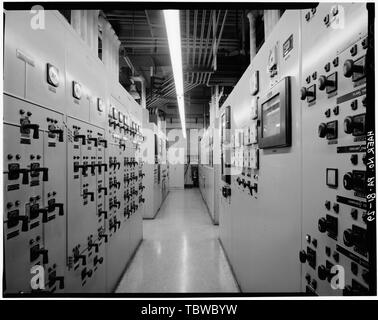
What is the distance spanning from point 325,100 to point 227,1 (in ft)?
2.02

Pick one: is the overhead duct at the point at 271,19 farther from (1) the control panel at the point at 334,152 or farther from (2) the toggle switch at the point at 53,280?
(2) the toggle switch at the point at 53,280

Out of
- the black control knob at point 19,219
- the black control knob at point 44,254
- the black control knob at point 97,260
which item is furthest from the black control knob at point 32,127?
the black control knob at point 97,260

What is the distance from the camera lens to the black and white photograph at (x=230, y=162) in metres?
0.85

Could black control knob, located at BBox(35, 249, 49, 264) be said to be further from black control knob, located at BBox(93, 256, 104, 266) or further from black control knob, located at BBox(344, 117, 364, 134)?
black control knob, located at BBox(344, 117, 364, 134)

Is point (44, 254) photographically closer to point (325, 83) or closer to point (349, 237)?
point (349, 237)

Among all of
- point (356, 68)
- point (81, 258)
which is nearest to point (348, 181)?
point (356, 68)

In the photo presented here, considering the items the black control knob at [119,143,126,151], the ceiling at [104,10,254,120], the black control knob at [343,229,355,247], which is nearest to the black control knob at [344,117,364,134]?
the black control knob at [343,229,355,247]

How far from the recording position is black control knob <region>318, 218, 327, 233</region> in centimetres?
100

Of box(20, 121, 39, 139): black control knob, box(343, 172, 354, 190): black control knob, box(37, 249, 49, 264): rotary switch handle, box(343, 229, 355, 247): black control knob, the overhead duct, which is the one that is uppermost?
the overhead duct

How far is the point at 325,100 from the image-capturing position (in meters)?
1.01

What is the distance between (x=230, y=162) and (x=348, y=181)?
2.21m

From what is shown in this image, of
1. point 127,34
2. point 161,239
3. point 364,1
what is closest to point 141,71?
point 127,34

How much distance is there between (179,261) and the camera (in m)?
3.21
